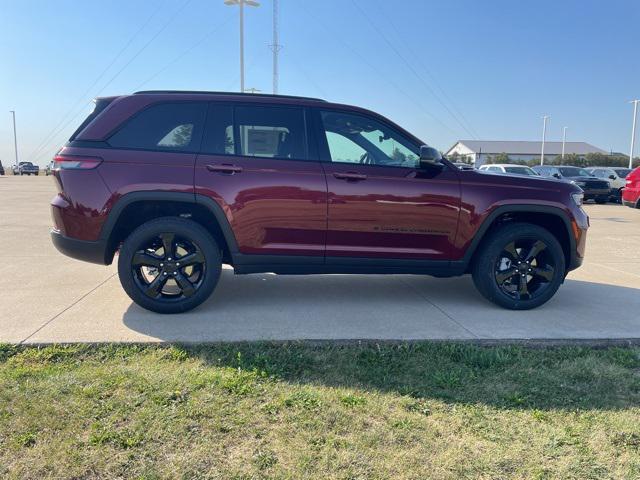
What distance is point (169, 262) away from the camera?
14.4 feet

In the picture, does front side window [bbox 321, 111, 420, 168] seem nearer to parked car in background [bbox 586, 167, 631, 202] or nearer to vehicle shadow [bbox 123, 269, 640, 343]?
vehicle shadow [bbox 123, 269, 640, 343]

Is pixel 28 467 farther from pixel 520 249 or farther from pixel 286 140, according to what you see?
pixel 520 249

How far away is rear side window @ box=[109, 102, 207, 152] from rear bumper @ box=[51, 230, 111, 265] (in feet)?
2.89

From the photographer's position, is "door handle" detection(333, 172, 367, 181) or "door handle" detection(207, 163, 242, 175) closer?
"door handle" detection(207, 163, 242, 175)

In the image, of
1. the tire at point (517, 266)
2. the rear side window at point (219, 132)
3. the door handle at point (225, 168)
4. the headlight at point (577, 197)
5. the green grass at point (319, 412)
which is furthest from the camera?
the headlight at point (577, 197)

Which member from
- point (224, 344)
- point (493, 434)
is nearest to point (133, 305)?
point (224, 344)

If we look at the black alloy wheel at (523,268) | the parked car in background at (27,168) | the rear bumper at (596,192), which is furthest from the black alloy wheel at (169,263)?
the parked car in background at (27,168)

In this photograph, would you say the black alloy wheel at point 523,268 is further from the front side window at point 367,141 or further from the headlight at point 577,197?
the front side window at point 367,141

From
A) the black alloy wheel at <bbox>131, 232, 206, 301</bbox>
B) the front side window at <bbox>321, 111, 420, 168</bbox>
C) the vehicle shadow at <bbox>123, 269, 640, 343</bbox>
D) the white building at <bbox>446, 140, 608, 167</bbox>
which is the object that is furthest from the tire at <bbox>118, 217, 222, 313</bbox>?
the white building at <bbox>446, 140, 608, 167</bbox>

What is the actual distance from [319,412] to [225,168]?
232 centimetres

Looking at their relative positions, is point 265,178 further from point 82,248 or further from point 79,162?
point 82,248

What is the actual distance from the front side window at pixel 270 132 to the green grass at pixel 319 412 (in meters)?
1.74

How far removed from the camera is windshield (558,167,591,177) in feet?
70.6

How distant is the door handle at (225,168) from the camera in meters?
4.30
